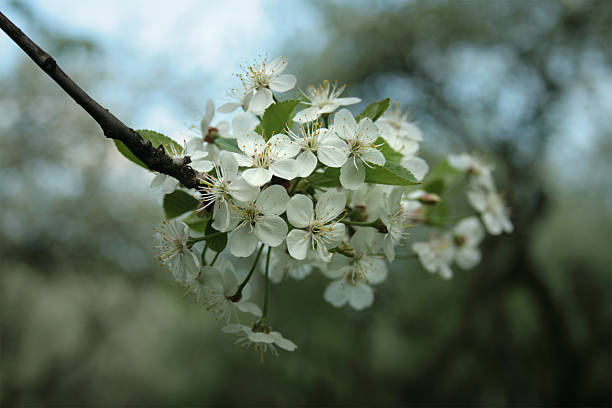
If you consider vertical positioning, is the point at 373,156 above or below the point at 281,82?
below

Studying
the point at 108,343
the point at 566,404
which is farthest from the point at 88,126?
the point at 566,404

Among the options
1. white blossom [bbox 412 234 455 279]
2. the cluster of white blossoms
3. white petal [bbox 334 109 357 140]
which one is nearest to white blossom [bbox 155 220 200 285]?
the cluster of white blossoms

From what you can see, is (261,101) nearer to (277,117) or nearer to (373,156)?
(277,117)

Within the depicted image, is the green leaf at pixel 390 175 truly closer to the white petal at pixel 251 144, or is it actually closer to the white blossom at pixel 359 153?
the white blossom at pixel 359 153

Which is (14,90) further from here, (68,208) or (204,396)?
(204,396)

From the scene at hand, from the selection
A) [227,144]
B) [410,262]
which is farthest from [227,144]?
[410,262]

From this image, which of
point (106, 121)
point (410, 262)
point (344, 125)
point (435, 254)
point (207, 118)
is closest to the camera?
point (106, 121)

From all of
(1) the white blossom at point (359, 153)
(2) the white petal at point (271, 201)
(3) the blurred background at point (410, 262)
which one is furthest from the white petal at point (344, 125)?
(3) the blurred background at point (410, 262)

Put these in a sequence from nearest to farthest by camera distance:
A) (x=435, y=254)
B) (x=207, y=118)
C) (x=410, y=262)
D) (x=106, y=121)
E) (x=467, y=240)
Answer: (x=106, y=121), (x=207, y=118), (x=435, y=254), (x=467, y=240), (x=410, y=262)
